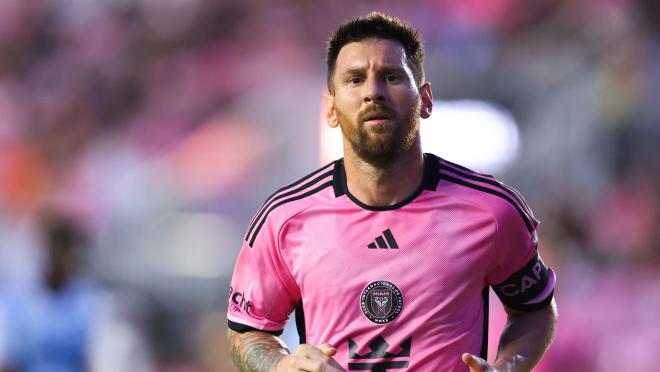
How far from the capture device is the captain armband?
3.67 meters

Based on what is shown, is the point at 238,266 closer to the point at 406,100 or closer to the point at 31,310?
the point at 406,100

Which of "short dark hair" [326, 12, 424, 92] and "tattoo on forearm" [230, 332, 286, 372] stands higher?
"short dark hair" [326, 12, 424, 92]

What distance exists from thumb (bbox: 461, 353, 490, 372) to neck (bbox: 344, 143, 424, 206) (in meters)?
0.61

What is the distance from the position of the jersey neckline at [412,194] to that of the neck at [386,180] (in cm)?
1

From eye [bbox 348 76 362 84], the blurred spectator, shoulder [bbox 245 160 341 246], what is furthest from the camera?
the blurred spectator

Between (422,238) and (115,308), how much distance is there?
6.19 m

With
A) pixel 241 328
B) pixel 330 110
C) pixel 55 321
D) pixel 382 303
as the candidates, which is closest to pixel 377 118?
pixel 330 110

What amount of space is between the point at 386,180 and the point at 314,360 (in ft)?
2.14

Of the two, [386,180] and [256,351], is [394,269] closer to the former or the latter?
[386,180]

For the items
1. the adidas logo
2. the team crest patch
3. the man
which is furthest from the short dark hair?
the team crest patch

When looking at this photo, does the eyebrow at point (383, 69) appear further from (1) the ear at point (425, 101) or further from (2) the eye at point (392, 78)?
(1) the ear at point (425, 101)

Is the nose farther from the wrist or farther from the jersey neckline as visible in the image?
the wrist

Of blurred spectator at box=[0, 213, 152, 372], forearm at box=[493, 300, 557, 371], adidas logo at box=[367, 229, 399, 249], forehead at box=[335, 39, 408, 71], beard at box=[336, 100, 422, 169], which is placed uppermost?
forehead at box=[335, 39, 408, 71]

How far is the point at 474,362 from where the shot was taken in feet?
10.7
